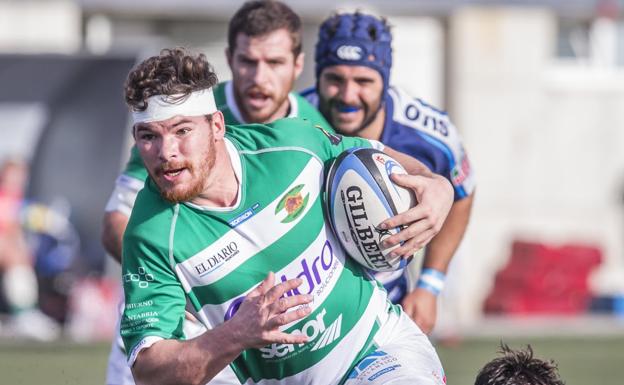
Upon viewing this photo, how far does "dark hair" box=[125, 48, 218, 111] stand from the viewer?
5348 mm

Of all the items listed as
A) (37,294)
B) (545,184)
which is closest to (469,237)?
(545,184)

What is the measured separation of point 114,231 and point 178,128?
170 centimetres

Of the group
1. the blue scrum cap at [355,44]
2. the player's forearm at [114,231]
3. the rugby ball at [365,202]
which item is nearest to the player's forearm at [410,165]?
the rugby ball at [365,202]

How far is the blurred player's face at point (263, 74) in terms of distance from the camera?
22.7ft

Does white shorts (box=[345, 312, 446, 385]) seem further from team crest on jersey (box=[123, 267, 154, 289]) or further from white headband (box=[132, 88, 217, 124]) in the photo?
white headband (box=[132, 88, 217, 124])

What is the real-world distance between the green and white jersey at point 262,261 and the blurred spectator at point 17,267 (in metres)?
9.80

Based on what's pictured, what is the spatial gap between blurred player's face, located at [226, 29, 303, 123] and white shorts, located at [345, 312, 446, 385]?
61.1 inches

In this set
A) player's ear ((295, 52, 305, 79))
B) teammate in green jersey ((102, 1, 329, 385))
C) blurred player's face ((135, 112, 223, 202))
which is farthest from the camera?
player's ear ((295, 52, 305, 79))

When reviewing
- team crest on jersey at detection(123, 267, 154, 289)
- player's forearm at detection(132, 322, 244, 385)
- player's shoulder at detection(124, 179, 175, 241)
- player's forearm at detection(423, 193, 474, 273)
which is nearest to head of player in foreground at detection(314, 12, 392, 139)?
player's forearm at detection(423, 193, 474, 273)

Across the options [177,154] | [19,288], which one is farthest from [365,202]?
[19,288]

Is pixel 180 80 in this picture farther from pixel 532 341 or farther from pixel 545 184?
pixel 545 184

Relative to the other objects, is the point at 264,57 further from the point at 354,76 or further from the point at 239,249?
the point at 239,249

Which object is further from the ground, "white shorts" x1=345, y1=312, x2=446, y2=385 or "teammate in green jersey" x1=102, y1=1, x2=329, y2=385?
"teammate in green jersey" x1=102, y1=1, x2=329, y2=385

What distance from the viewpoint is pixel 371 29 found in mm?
7086
